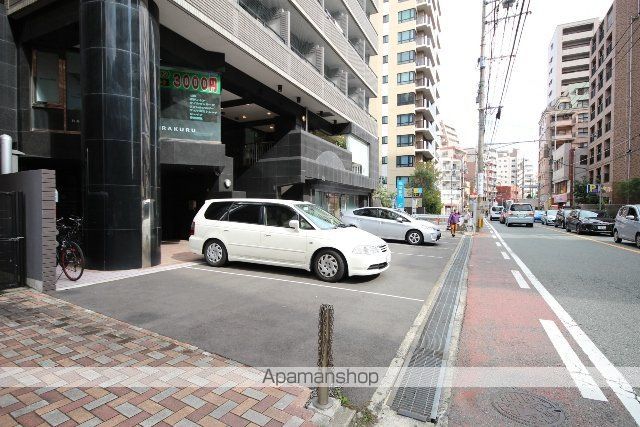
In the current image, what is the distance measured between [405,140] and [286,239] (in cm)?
4875

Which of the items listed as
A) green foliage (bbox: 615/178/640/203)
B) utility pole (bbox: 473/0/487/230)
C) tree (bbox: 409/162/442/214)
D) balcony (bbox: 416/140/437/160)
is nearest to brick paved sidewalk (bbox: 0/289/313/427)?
utility pole (bbox: 473/0/487/230)

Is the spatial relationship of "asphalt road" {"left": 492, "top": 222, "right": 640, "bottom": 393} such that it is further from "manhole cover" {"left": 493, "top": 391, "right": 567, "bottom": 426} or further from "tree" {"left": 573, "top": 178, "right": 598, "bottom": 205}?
"tree" {"left": 573, "top": 178, "right": 598, "bottom": 205}

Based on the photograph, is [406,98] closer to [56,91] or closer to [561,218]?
[561,218]

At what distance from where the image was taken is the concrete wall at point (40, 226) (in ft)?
20.1

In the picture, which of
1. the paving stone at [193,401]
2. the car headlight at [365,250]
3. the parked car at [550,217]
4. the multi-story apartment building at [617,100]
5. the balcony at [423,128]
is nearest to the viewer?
the paving stone at [193,401]

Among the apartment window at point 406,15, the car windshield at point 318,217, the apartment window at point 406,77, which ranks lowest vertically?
the car windshield at point 318,217

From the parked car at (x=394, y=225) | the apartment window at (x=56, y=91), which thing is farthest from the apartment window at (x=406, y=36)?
the apartment window at (x=56, y=91)

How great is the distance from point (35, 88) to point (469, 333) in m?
13.5

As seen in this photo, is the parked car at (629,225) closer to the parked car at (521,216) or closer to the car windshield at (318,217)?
the car windshield at (318,217)

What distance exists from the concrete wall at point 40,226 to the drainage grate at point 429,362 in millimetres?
6113

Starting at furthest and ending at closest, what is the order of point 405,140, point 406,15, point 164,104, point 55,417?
point 405,140 < point 406,15 < point 164,104 < point 55,417

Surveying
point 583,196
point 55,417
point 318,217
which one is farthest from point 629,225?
point 583,196

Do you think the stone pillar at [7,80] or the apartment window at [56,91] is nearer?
the stone pillar at [7,80]

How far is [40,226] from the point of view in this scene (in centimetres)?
615
